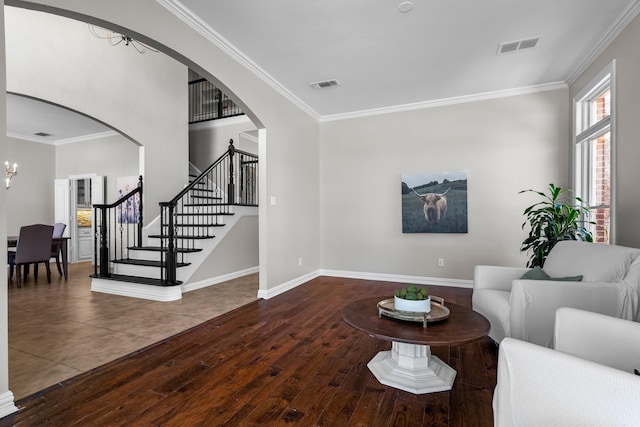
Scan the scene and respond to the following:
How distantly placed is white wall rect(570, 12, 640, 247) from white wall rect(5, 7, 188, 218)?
6.56 meters

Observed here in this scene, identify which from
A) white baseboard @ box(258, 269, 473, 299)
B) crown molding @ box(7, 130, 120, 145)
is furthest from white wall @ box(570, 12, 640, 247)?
crown molding @ box(7, 130, 120, 145)

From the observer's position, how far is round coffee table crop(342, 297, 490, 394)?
1.88 meters

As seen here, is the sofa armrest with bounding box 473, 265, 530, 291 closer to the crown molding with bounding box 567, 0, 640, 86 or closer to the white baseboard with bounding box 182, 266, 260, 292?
the crown molding with bounding box 567, 0, 640, 86

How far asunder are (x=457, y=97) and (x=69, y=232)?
30.7 ft

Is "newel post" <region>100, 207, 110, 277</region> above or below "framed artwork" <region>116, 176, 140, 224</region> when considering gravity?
below

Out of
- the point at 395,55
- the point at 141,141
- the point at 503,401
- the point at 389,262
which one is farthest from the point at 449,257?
the point at 141,141

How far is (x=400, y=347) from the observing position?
7.25 ft

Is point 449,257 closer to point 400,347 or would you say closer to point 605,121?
point 605,121

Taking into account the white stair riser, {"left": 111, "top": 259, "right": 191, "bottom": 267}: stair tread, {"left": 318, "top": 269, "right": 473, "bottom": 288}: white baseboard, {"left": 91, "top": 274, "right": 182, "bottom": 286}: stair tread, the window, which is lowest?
{"left": 318, "top": 269, "right": 473, "bottom": 288}: white baseboard

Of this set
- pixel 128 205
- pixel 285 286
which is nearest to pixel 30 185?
pixel 128 205

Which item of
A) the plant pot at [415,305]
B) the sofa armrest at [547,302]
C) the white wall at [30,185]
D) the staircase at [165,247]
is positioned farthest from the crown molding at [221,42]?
the white wall at [30,185]

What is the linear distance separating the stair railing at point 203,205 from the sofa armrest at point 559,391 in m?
4.15

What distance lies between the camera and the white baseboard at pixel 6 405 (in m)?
1.77

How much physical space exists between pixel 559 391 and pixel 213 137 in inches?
290
